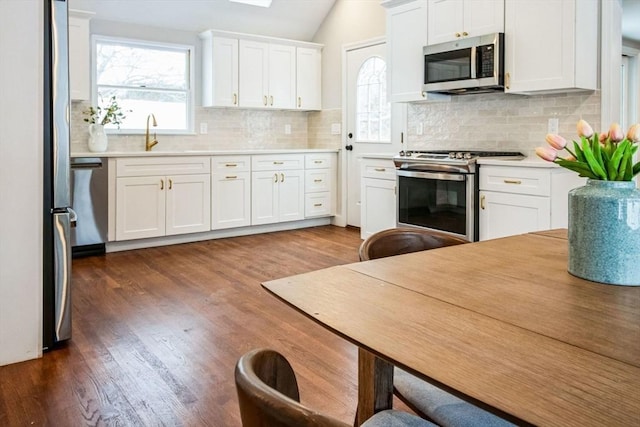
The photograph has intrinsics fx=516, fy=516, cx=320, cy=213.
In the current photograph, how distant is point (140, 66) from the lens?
227 inches

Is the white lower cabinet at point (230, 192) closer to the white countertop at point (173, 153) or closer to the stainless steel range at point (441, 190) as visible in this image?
the white countertop at point (173, 153)

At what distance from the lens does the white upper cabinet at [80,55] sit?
16.1ft

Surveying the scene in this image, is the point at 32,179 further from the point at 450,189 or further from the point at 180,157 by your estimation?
the point at 450,189

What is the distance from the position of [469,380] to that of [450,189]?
A: 3.76 meters

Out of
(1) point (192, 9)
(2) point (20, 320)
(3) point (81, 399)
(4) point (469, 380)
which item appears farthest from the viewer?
(1) point (192, 9)

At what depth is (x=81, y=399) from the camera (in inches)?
84.8

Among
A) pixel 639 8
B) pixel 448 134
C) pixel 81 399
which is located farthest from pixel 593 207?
pixel 639 8

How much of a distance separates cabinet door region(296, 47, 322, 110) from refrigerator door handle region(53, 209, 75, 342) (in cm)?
433

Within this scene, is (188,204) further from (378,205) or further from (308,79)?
(308,79)

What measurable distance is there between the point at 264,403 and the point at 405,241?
1.22m

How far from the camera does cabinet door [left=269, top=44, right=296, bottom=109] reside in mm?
6336

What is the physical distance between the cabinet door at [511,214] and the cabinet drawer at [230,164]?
8.76 feet

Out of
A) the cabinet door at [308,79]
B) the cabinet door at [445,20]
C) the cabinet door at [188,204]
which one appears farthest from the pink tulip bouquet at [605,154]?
the cabinet door at [308,79]

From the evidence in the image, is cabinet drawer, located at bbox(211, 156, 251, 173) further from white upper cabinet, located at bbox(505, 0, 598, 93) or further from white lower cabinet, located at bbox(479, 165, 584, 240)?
white upper cabinet, located at bbox(505, 0, 598, 93)
